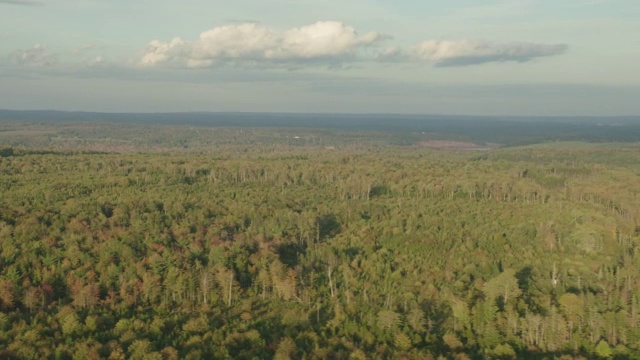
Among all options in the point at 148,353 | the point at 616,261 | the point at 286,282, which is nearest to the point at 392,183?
the point at 616,261

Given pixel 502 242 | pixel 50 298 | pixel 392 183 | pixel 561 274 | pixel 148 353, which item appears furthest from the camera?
pixel 392 183

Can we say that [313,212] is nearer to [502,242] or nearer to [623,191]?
[502,242]

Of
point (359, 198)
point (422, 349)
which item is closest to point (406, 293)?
point (422, 349)

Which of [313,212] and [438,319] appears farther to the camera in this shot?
[313,212]

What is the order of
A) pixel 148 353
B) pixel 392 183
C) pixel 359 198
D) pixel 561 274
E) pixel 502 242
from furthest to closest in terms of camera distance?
pixel 392 183 < pixel 359 198 < pixel 502 242 < pixel 561 274 < pixel 148 353

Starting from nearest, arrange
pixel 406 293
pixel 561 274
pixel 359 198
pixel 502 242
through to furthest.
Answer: pixel 406 293
pixel 561 274
pixel 502 242
pixel 359 198

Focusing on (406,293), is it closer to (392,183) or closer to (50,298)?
(50,298)
